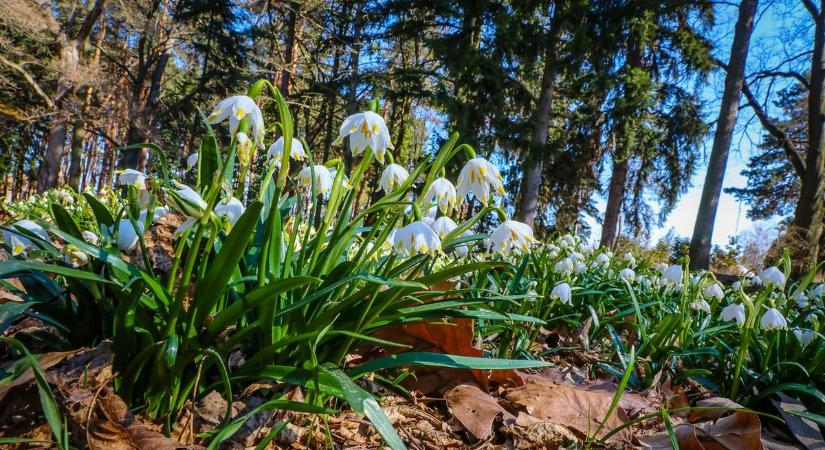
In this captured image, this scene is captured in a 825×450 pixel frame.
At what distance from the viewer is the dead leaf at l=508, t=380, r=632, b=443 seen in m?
1.24

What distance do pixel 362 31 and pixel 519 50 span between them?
498cm

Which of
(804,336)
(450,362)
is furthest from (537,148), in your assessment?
(450,362)

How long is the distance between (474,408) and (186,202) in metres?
0.91

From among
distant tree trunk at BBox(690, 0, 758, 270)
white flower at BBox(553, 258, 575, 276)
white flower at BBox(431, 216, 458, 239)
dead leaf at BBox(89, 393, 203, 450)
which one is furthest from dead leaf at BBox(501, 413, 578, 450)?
distant tree trunk at BBox(690, 0, 758, 270)

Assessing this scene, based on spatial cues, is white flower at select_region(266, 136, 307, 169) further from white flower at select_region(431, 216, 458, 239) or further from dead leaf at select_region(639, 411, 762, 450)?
dead leaf at select_region(639, 411, 762, 450)

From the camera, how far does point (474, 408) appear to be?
1.22m

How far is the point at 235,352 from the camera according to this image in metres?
1.25

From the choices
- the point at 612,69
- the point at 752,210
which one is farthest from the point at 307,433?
the point at 752,210

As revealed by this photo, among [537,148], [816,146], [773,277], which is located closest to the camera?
[773,277]

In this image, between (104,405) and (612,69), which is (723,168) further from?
(104,405)

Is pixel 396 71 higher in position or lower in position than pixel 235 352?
higher

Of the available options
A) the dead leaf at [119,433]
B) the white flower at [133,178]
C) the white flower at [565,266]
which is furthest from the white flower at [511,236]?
the white flower at [565,266]

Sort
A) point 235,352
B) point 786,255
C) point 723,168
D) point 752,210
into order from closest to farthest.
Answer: point 235,352 < point 786,255 < point 723,168 < point 752,210

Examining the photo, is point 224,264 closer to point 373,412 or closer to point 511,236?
point 373,412
